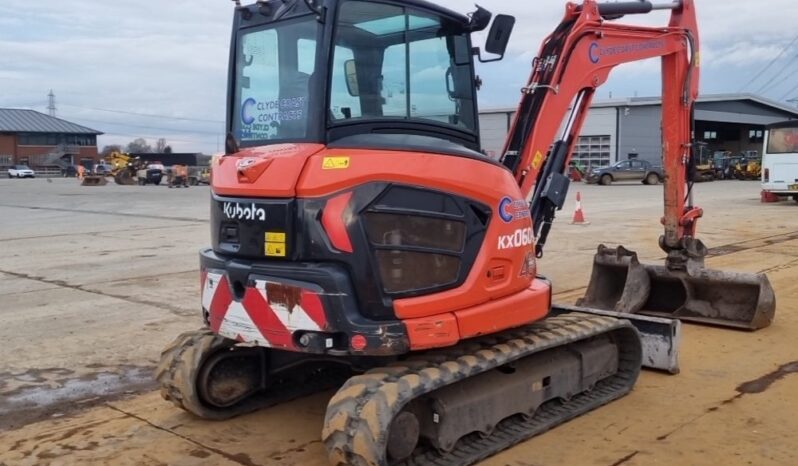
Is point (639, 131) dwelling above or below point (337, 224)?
above

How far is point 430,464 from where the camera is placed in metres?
4.20

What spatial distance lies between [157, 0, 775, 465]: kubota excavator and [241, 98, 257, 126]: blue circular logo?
18 millimetres

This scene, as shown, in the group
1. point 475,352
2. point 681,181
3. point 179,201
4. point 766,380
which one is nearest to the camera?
point 475,352

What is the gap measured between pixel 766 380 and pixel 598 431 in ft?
5.93

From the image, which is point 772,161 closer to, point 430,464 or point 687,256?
point 687,256

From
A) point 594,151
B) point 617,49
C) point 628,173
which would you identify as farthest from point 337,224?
point 594,151

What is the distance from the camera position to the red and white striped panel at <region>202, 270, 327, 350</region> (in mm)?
4035

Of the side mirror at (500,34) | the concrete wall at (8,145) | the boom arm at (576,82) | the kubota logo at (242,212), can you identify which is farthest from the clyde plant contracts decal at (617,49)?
the concrete wall at (8,145)

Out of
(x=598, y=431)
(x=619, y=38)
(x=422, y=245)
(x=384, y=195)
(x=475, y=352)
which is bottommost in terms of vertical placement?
(x=598, y=431)

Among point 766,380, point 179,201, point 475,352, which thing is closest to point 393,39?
point 475,352

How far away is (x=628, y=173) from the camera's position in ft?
139

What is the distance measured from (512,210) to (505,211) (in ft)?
0.28

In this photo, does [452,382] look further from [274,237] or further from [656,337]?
[656,337]

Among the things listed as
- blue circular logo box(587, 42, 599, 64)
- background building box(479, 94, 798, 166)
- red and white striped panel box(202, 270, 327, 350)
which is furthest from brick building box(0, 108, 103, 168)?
red and white striped panel box(202, 270, 327, 350)
